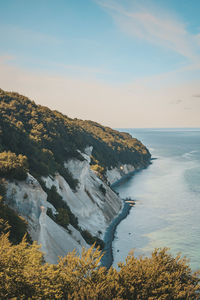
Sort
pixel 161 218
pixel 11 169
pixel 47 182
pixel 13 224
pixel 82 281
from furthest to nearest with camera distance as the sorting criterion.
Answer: pixel 161 218, pixel 47 182, pixel 11 169, pixel 13 224, pixel 82 281

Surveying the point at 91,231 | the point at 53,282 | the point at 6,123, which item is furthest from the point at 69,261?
the point at 6,123

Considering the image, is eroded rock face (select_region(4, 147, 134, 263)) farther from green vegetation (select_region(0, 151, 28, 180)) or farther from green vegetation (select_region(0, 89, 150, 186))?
green vegetation (select_region(0, 89, 150, 186))

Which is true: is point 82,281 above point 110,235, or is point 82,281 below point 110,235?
above

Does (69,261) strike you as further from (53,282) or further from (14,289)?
(14,289)

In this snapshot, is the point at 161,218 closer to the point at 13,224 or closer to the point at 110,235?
the point at 110,235

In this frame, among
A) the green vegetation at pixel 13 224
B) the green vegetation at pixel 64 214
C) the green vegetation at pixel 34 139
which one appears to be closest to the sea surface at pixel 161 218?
the green vegetation at pixel 64 214

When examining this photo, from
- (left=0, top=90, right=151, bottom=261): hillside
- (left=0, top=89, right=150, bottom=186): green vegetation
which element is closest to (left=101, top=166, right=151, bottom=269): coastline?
(left=0, top=90, right=151, bottom=261): hillside

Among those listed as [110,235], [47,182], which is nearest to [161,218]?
[110,235]
